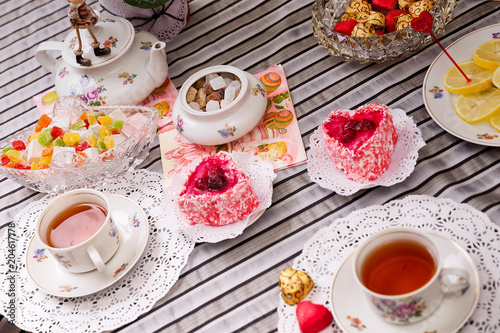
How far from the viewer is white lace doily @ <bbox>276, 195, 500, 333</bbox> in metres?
0.97

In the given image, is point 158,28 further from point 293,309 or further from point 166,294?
point 293,309

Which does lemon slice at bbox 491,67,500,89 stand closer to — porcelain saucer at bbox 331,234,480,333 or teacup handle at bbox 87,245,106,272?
porcelain saucer at bbox 331,234,480,333

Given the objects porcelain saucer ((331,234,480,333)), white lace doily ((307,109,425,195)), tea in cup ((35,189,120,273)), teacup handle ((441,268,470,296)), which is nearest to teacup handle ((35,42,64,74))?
tea in cup ((35,189,120,273))

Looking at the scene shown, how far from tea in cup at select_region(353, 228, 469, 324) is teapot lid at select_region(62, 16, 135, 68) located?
0.83m

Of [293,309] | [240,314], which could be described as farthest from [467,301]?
[240,314]

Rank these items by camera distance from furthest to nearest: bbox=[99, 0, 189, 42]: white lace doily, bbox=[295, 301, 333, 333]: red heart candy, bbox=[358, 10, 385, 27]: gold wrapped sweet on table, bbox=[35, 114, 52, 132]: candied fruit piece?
1. bbox=[99, 0, 189, 42]: white lace doily
2. bbox=[35, 114, 52, 132]: candied fruit piece
3. bbox=[358, 10, 385, 27]: gold wrapped sweet on table
4. bbox=[295, 301, 333, 333]: red heart candy

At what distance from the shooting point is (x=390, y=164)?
3.86 feet

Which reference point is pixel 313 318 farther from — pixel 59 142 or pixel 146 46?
pixel 146 46

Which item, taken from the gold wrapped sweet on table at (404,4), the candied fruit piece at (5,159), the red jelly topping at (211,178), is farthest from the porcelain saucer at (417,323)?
the candied fruit piece at (5,159)

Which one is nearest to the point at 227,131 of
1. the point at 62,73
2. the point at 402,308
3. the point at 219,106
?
the point at 219,106

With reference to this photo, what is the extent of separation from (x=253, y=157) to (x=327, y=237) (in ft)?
0.88

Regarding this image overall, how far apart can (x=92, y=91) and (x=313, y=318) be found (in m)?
0.82

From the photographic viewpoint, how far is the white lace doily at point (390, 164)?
1151 millimetres

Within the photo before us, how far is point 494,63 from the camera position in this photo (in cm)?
121
